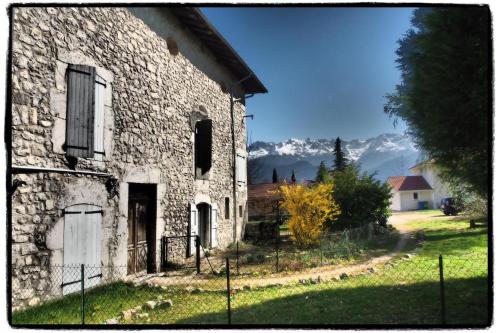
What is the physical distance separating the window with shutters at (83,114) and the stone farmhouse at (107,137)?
2 centimetres

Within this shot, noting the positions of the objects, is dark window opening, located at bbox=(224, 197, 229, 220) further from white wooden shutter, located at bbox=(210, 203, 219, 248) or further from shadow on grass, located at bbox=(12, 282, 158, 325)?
shadow on grass, located at bbox=(12, 282, 158, 325)

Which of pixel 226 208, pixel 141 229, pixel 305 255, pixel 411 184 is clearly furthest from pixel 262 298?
pixel 411 184

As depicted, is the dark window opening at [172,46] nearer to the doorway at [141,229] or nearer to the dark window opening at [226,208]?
the doorway at [141,229]

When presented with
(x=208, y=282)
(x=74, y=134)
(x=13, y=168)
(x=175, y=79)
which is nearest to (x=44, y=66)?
(x=74, y=134)

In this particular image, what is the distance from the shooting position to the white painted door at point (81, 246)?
17.2 ft

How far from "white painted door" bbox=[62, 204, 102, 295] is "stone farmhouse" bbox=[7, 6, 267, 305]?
2 cm

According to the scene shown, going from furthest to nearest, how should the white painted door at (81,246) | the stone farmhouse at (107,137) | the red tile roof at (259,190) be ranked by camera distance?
the red tile roof at (259,190)
the white painted door at (81,246)
the stone farmhouse at (107,137)

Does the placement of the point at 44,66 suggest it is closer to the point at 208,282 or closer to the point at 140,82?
the point at 140,82

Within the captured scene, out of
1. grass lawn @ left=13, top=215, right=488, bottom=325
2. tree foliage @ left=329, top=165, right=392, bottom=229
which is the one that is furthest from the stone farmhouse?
tree foliage @ left=329, top=165, right=392, bottom=229

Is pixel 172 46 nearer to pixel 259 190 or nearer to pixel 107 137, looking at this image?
pixel 107 137

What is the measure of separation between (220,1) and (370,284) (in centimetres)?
536

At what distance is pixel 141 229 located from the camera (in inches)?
303

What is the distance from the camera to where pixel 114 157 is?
6.52 m

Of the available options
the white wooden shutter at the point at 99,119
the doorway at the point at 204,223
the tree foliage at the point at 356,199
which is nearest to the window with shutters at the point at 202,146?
the doorway at the point at 204,223
